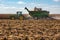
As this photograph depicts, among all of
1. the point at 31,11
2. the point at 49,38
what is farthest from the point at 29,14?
the point at 49,38

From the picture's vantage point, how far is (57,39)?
9.75 m

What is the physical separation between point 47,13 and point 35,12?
196cm

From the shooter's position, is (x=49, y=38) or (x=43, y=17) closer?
(x=49, y=38)

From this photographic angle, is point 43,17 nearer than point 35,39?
No

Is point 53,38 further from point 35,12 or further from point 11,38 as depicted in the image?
point 35,12

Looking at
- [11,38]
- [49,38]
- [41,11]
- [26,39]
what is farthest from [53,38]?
[41,11]

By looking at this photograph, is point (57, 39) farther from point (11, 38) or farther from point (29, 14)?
point (29, 14)

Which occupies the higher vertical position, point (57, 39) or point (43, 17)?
point (57, 39)

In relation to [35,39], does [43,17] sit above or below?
below

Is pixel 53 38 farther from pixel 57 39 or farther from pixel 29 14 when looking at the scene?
pixel 29 14

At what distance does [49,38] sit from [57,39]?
0.50 meters

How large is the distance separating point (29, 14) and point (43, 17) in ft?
7.97

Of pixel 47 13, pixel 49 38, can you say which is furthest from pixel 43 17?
pixel 49 38

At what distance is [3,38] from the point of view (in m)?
9.93
